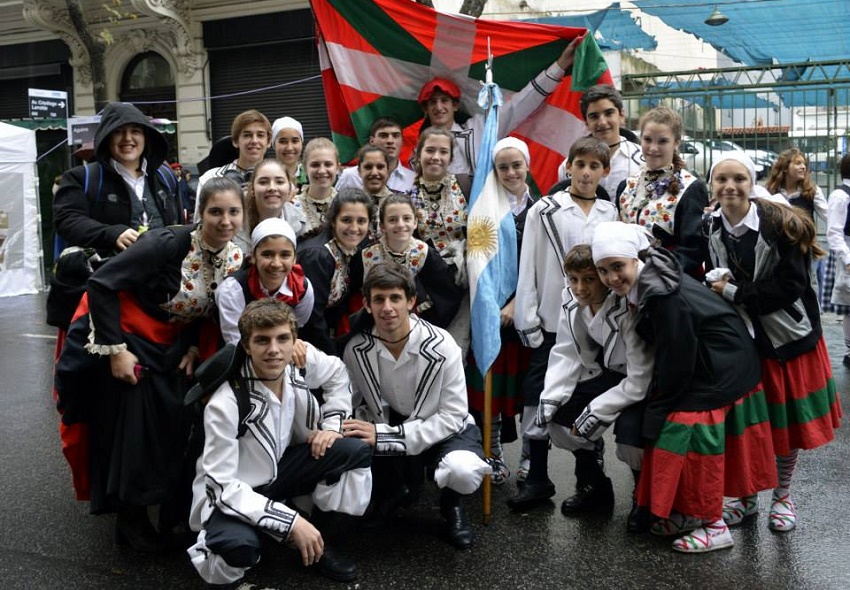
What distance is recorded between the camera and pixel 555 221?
174 inches

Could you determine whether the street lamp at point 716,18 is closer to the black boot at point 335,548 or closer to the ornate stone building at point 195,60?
the ornate stone building at point 195,60

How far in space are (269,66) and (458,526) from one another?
14.1m

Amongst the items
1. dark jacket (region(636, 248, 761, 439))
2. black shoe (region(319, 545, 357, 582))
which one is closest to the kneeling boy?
dark jacket (region(636, 248, 761, 439))

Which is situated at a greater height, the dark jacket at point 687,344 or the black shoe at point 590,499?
the dark jacket at point 687,344

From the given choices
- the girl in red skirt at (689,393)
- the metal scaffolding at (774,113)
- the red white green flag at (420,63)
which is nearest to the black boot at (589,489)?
the girl in red skirt at (689,393)

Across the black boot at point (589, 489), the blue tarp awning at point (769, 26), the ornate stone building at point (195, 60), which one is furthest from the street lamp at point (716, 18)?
the black boot at point (589, 489)

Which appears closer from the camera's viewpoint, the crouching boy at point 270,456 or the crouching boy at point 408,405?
the crouching boy at point 270,456

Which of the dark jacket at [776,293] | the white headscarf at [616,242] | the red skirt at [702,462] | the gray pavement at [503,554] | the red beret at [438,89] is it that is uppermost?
the red beret at [438,89]

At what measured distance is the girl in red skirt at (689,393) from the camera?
3.65 m

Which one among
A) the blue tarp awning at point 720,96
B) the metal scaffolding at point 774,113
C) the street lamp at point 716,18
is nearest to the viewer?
the metal scaffolding at point 774,113

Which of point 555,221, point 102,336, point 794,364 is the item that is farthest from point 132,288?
point 794,364

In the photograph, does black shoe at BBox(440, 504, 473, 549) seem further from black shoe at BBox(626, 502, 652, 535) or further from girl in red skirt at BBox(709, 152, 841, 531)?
girl in red skirt at BBox(709, 152, 841, 531)

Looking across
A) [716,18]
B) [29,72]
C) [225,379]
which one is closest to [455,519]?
[225,379]

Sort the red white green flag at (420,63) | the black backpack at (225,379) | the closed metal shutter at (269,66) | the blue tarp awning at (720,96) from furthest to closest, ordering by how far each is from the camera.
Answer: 1. the closed metal shutter at (269,66)
2. the blue tarp awning at (720,96)
3. the red white green flag at (420,63)
4. the black backpack at (225,379)
